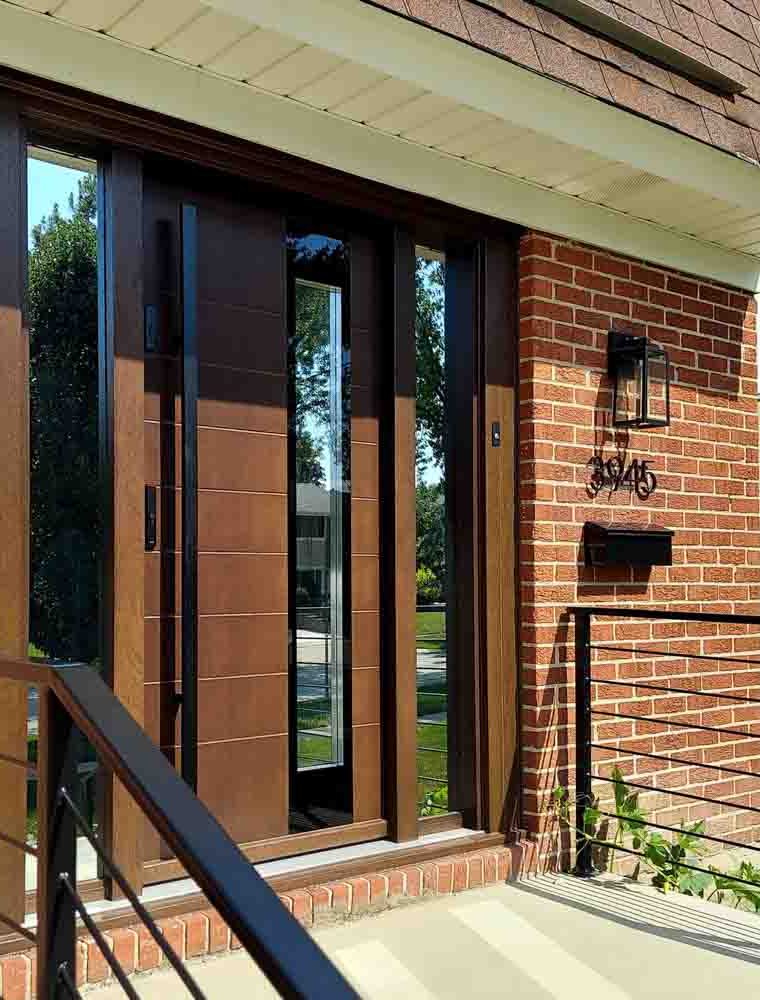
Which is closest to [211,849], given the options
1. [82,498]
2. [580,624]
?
[82,498]

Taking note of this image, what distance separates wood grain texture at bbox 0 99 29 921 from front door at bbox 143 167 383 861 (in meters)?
0.39

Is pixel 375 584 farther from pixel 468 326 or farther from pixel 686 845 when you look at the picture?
pixel 686 845

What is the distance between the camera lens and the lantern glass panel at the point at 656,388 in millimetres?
4023

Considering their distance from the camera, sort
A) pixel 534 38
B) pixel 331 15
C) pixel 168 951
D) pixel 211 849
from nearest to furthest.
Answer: pixel 211 849, pixel 168 951, pixel 331 15, pixel 534 38

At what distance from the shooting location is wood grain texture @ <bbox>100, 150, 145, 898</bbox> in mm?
2832

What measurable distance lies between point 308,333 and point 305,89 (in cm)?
73

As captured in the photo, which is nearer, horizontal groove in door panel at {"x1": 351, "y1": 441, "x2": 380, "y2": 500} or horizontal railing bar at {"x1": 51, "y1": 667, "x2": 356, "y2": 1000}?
horizontal railing bar at {"x1": 51, "y1": 667, "x2": 356, "y2": 1000}

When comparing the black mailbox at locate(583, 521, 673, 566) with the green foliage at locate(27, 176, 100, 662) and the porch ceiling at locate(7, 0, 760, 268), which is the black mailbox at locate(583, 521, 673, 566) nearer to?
the porch ceiling at locate(7, 0, 760, 268)

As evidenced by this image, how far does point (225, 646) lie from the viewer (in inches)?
123

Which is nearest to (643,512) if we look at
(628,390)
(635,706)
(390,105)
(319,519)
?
(628,390)

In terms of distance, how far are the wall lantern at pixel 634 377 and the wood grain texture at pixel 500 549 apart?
45 centimetres

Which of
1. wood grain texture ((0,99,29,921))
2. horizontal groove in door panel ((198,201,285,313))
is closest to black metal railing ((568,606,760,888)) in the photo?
horizontal groove in door panel ((198,201,285,313))

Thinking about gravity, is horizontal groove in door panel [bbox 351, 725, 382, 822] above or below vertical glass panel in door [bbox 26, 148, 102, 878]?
below

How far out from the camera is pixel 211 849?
3.72 ft
